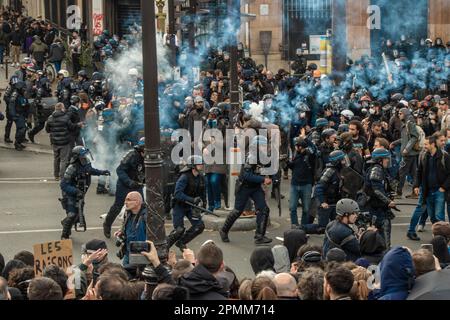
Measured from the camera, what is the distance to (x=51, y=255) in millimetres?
10016

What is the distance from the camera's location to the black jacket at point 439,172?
48.9ft

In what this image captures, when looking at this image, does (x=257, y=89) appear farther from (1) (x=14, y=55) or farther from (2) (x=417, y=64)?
(1) (x=14, y=55)

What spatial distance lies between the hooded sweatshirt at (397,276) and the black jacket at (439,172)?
7062 millimetres

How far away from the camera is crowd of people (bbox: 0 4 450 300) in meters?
8.21

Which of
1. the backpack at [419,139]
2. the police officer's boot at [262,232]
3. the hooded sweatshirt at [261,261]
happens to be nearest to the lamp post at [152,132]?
the hooded sweatshirt at [261,261]

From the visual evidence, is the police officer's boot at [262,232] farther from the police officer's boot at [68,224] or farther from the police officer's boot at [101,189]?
the police officer's boot at [101,189]

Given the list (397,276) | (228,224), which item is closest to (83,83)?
(228,224)

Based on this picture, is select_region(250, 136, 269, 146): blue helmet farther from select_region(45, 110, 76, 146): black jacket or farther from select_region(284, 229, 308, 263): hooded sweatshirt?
select_region(45, 110, 76, 146): black jacket

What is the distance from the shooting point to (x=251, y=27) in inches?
1398

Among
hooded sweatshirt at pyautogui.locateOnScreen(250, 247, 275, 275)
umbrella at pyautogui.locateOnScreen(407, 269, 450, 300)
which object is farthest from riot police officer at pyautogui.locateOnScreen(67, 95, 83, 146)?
umbrella at pyautogui.locateOnScreen(407, 269, 450, 300)

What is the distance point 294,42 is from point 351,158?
2138 cm

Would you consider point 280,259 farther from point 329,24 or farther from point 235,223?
point 329,24

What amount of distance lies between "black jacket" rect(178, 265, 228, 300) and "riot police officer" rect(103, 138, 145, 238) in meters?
6.76
